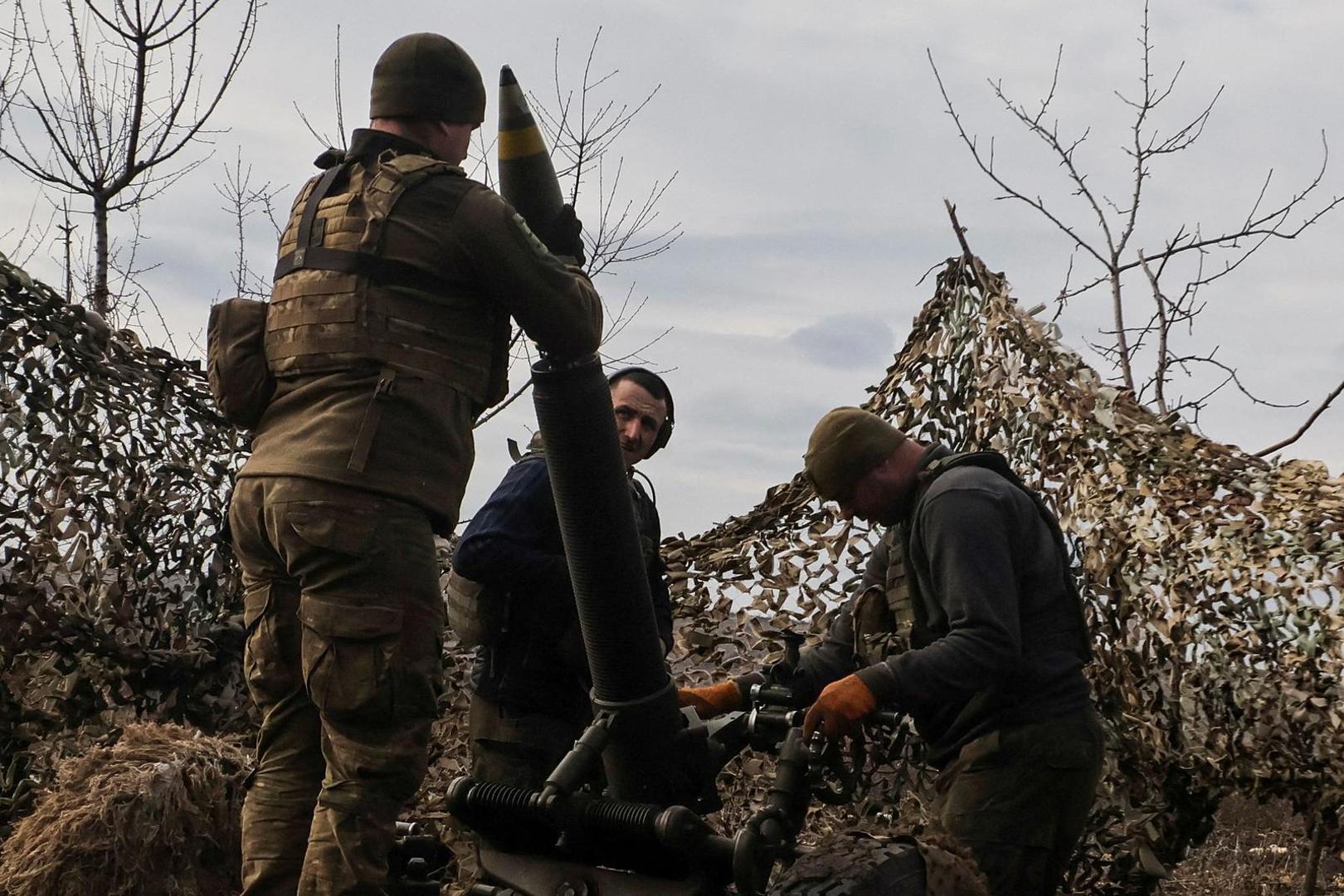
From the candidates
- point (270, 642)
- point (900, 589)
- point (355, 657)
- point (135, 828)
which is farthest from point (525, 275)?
point (135, 828)

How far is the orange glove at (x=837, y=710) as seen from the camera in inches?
139

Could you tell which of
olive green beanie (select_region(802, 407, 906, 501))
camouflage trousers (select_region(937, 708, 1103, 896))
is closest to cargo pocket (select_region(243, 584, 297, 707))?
olive green beanie (select_region(802, 407, 906, 501))

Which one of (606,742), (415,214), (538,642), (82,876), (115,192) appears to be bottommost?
(82,876)

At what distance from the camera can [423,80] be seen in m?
3.78

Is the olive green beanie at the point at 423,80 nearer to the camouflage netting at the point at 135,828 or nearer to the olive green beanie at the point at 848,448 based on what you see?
the olive green beanie at the point at 848,448

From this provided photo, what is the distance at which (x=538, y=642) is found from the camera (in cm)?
436

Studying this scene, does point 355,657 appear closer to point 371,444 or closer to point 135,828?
point 371,444

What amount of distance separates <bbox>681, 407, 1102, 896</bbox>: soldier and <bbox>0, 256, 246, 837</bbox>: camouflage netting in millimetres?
2365

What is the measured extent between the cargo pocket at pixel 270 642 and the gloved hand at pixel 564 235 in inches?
41.7

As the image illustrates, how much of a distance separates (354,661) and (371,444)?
1.60ft

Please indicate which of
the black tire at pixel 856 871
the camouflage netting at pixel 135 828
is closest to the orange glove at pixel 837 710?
the black tire at pixel 856 871

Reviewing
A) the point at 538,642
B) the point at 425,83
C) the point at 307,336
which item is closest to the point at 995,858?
the point at 538,642

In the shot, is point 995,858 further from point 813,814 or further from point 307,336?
point 307,336

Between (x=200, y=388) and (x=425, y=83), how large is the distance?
244 centimetres
